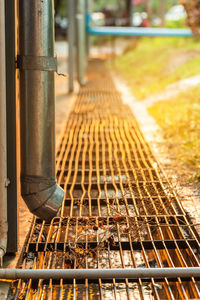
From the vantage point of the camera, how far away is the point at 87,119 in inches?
355

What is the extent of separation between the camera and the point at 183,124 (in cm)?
790

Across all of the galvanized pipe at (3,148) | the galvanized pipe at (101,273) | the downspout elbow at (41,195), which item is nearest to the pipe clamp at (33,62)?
the galvanized pipe at (3,148)

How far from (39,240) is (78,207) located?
93 cm

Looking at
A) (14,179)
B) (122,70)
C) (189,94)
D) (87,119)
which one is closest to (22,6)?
(14,179)

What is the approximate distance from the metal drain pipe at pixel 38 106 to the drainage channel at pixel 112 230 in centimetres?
39

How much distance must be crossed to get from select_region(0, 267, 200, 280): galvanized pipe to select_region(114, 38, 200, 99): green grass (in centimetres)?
868

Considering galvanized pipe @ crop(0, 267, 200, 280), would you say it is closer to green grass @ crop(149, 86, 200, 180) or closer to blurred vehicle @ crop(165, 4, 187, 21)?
green grass @ crop(149, 86, 200, 180)

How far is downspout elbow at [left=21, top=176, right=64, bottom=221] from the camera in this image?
11.4 ft

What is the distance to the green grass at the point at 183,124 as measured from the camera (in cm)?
629

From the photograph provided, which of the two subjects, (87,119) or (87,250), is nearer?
(87,250)

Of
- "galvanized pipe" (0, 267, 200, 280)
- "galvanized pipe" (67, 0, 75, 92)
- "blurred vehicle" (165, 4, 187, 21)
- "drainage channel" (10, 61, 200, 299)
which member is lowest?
"galvanized pipe" (0, 267, 200, 280)

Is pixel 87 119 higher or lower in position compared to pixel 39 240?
higher

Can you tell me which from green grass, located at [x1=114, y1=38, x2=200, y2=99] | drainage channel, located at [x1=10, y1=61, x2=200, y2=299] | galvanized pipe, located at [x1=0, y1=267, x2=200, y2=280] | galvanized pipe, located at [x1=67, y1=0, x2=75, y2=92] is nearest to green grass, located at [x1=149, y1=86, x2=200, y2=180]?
drainage channel, located at [x1=10, y1=61, x2=200, y2=299]

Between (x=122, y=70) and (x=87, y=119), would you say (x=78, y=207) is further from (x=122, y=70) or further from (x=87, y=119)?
(x=122, y=70)
